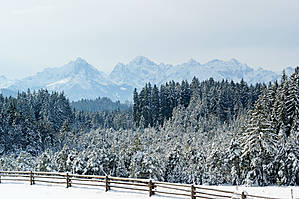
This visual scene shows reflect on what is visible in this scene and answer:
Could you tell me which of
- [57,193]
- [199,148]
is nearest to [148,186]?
[57,193]

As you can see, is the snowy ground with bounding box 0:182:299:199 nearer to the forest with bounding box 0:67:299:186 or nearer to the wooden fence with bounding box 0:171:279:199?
the wooden fence with bounding box 0:171:279:199

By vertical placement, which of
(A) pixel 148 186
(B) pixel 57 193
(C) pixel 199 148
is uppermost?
(C) pixel 199 148

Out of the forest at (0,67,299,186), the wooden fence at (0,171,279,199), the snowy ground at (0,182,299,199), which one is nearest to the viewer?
the wooden fence at (0,171,279,199)

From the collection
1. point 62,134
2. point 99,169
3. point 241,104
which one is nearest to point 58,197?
point 99,169

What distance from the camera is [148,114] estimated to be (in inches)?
5664

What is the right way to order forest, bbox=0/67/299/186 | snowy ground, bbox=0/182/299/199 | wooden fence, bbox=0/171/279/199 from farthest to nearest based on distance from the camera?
forest, bbox=0/67/299/186 → snowy ground, bbox=0/182/299/199 → wooden fence, bbox=0/171/279/199

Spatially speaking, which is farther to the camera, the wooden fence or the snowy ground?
the snowy ground

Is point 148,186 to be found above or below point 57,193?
above

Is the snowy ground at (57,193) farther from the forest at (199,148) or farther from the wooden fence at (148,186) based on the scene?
the forest at (199,148)

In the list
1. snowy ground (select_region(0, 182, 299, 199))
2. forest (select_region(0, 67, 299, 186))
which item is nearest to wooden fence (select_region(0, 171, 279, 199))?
snowy ground (select_region(0, 182, 299, 199))

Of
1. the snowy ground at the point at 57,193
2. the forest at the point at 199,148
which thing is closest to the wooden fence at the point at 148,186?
the snowy ground at the point at 57,193

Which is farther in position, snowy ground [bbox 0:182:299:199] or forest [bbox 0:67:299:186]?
forest [bbox 0:67:299:186]

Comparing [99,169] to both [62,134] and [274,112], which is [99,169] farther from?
[62,134]

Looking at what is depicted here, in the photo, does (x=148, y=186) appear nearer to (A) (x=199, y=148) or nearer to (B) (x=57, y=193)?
(B) (x=57, y=193)
